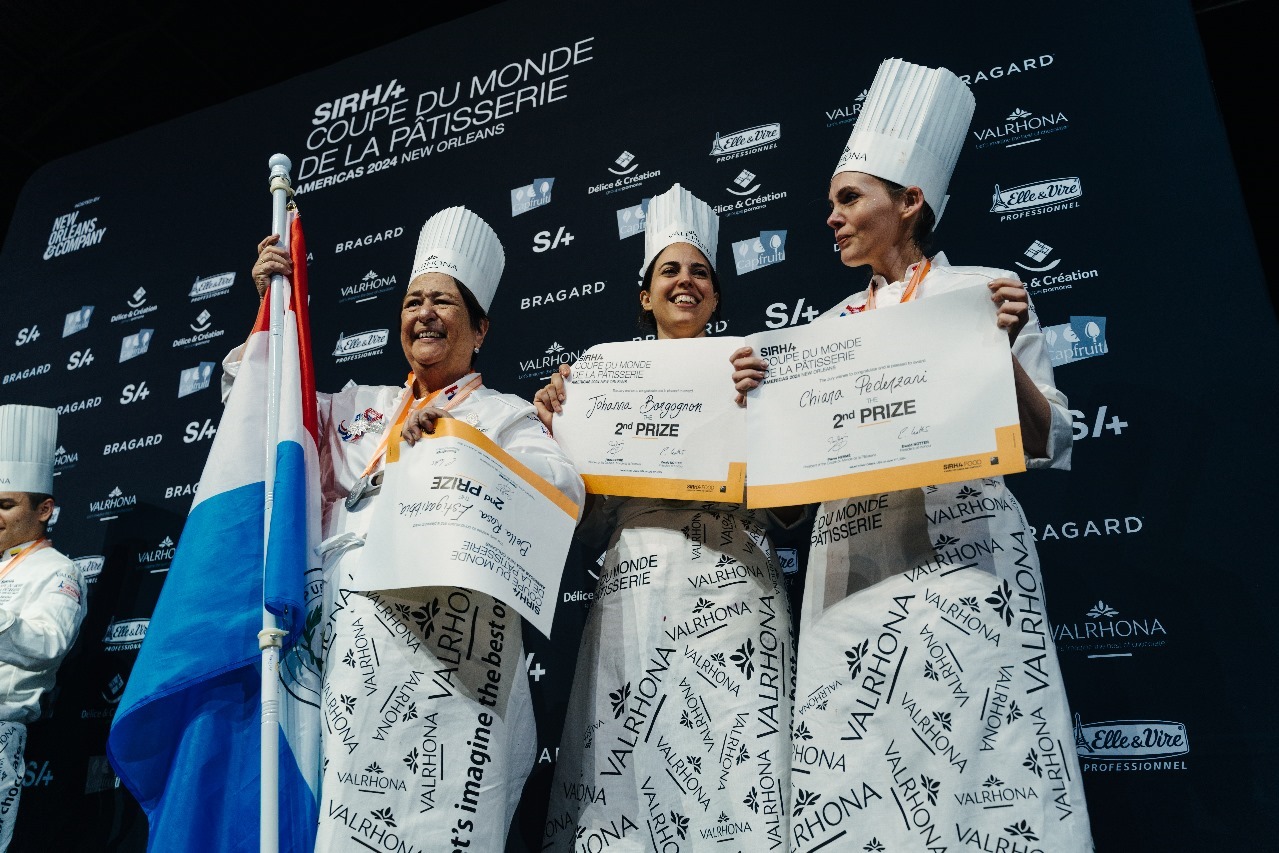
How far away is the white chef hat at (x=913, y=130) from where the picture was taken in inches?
88.3

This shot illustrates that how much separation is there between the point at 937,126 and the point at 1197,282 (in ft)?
2.97

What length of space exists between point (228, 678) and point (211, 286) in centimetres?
244

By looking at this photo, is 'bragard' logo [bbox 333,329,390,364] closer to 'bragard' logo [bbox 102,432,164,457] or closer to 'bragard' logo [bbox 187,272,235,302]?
'bragard' logo [bbox 187,272,235,302]

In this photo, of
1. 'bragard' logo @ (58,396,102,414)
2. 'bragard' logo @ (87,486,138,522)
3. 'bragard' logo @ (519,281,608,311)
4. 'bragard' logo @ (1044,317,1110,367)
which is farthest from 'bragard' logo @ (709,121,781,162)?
'bragard' logo @ (58,396,102,414)

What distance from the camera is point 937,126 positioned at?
2287mm

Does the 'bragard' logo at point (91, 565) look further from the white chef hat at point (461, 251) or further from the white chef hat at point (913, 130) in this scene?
the white chef hat at point (913, 130)

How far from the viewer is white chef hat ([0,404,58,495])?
3.68 metres

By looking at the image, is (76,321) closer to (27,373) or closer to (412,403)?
(27,373)

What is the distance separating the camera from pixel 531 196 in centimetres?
371

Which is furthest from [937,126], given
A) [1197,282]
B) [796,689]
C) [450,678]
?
[450,678]

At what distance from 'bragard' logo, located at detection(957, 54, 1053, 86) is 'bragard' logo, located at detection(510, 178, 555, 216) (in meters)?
1.42

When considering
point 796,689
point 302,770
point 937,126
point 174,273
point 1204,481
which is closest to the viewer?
point 796,689

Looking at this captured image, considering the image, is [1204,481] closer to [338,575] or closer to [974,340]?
[974,340]

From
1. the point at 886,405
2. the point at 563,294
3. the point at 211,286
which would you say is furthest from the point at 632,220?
the point at 211,286
